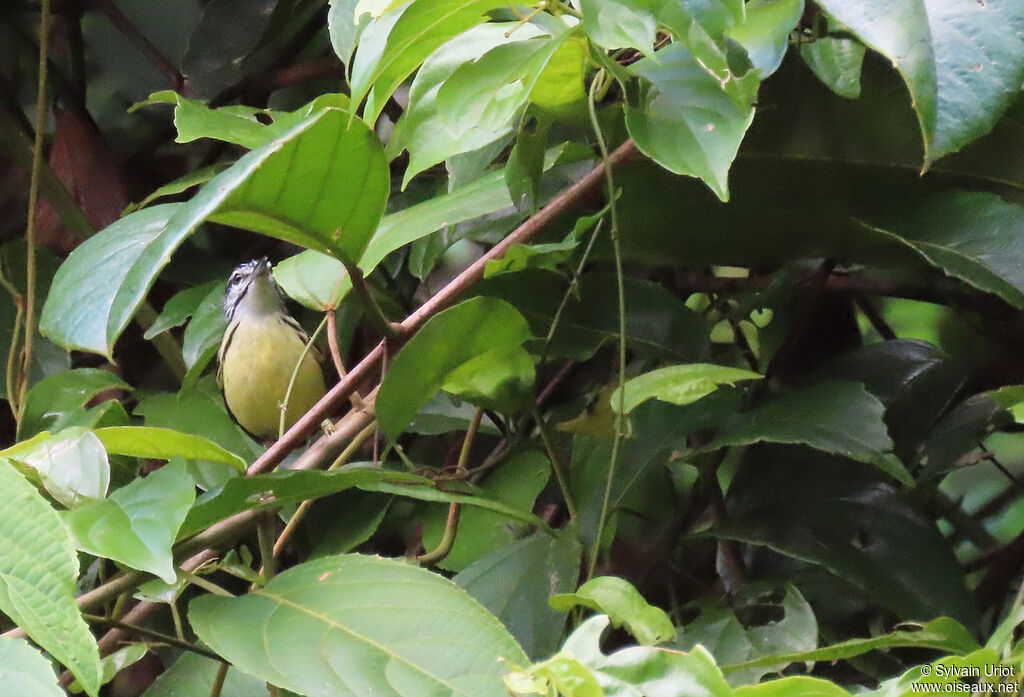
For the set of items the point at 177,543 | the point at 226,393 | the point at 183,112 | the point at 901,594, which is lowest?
the point at 226,393

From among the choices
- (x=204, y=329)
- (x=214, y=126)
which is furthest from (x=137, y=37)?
(x=214, y=126)

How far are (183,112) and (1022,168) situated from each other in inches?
26.1

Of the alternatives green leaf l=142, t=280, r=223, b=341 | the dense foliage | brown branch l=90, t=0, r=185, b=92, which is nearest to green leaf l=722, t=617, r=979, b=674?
the dense foliage

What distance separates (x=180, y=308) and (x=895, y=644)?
82 cm

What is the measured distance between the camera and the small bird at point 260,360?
1.23 metres

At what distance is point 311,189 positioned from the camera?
55 centimetres

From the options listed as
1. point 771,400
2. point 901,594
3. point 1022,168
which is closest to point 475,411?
point 771,400

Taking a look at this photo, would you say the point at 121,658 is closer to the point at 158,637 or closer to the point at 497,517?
the point at 158,637

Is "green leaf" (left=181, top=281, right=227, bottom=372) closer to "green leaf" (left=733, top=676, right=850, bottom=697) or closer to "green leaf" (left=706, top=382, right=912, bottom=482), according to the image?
"green leaf" (left=706, top=382, right=912, bottom=482)

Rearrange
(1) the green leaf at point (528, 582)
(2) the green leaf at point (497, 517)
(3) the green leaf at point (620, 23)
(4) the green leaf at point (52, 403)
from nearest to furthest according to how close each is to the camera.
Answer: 1. (3) the green leaf at point (620, 23)
2. (1) the green leaf at point (528, 582)
3. (2) the green leaf at point (497, 517)
4. (4) the green leaf at point (52, 403)

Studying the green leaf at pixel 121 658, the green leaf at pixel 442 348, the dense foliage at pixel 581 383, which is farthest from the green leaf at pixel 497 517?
the green leaf at pixel 121 658

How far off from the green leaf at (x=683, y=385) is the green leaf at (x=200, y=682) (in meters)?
0.37

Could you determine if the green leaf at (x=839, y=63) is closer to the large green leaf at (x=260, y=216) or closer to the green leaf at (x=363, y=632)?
the large green leaf at (x=260, y=216)

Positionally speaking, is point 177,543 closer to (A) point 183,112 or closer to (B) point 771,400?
(A) point 183,112
